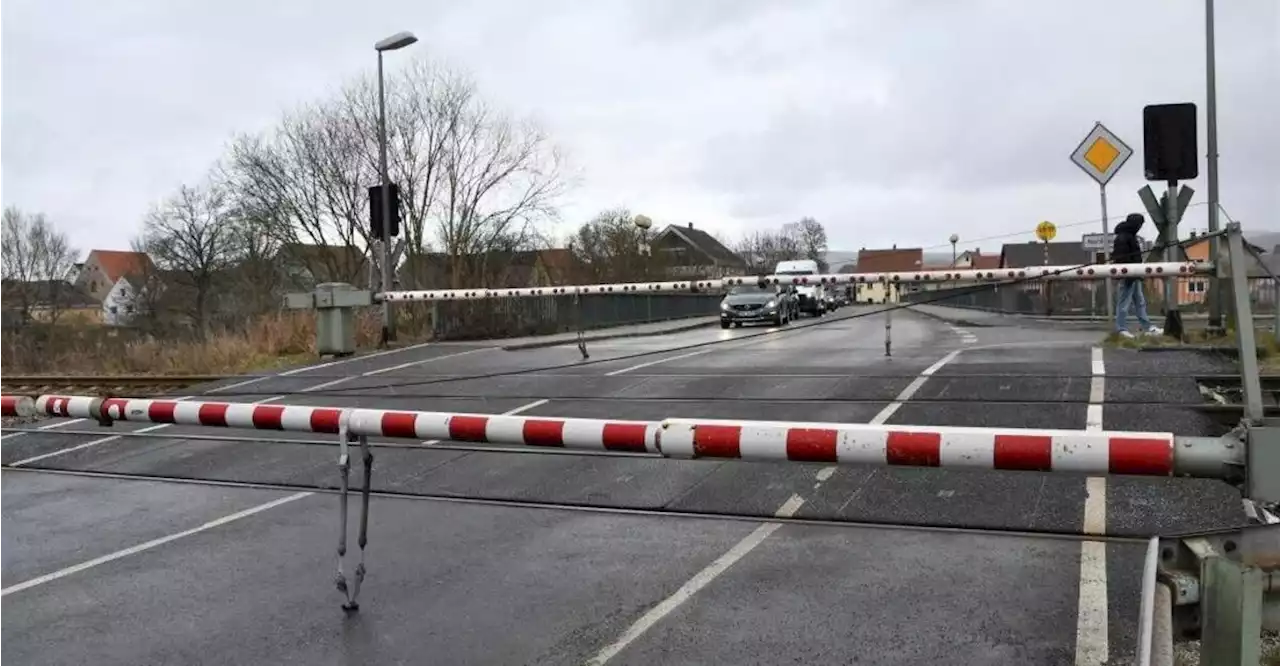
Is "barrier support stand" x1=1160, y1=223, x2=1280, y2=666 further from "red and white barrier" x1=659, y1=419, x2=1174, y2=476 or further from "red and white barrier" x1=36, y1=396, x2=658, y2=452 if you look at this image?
"red and white barrier" x1=36, y1=396, x2=658, y2=452

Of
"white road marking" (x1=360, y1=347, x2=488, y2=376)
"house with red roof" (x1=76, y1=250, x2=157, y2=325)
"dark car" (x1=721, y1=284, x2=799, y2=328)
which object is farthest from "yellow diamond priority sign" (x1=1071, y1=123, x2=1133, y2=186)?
"house with red roof" (x1=76, y1=250, x2=157, y2=325)

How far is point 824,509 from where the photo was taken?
19.7 feet

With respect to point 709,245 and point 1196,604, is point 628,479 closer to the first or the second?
point 1196,604

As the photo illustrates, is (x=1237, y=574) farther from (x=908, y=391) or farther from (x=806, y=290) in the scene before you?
(x=806, y=290)

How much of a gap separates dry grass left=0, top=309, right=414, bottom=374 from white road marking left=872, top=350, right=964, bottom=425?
1090cm

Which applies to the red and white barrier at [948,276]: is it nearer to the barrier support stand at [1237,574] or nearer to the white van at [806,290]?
the barrier support stand at [1237,574]

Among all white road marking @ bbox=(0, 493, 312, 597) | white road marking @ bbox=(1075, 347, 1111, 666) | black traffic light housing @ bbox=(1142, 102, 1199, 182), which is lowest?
white road marking @ bbox=(0, 493, 312, 597)

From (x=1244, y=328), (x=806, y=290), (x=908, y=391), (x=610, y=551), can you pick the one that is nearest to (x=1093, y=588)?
(x=1244, y=328)

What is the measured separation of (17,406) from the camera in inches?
265

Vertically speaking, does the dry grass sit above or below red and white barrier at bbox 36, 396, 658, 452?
below

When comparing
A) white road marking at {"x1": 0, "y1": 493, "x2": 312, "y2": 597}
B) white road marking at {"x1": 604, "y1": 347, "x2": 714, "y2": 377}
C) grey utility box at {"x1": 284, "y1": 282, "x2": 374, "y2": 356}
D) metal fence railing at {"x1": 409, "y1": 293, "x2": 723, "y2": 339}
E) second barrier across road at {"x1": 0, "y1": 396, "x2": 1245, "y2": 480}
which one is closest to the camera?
second barrier across road at {"x1": 0, "y1": 396, "x2": 1245, "y2": 480}

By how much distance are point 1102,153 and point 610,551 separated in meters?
11.3

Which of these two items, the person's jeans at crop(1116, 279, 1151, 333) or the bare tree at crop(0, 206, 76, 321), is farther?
the bare tree at crop(0, 206, 76, 321)

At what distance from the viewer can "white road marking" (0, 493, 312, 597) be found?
Answer: 17.9 ft
